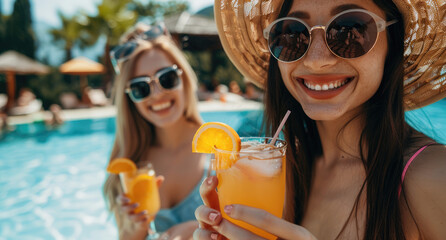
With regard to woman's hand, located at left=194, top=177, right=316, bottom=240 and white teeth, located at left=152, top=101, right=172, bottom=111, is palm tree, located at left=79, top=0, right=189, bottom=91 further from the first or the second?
woman's hand, located at left=194, top=177, right=316, bottom=240

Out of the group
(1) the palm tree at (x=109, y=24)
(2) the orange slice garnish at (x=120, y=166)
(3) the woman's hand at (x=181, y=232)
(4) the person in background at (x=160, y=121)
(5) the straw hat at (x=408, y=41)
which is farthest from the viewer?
(1) the palm tree at (x=109, y=24)

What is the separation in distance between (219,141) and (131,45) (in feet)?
6.29

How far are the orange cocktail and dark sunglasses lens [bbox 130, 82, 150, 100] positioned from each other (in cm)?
71

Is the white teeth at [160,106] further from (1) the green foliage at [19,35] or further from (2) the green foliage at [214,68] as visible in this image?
(1) the green foliage at [19,35]

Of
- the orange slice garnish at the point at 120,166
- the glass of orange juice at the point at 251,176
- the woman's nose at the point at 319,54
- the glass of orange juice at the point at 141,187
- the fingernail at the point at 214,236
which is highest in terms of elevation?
the woman's nose at the point at 319,54

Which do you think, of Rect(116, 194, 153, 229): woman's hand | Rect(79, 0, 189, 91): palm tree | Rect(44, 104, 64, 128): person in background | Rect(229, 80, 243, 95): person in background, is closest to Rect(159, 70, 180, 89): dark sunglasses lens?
Rect(116, 194, 153, 229): woman's hand

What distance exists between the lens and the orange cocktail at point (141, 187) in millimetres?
2230

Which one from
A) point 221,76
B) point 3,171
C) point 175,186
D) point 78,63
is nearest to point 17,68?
point 78,63

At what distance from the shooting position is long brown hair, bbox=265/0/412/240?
125 centimetres

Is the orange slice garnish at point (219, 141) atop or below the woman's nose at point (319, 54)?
below

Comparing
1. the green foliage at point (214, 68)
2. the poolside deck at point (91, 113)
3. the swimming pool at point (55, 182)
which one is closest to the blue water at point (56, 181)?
the swimming pool at point (55, 182)

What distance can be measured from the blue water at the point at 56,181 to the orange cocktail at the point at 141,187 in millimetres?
871

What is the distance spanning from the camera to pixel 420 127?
188cm

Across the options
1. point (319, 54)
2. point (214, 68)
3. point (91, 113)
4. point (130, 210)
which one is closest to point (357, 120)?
point (319, 54)
